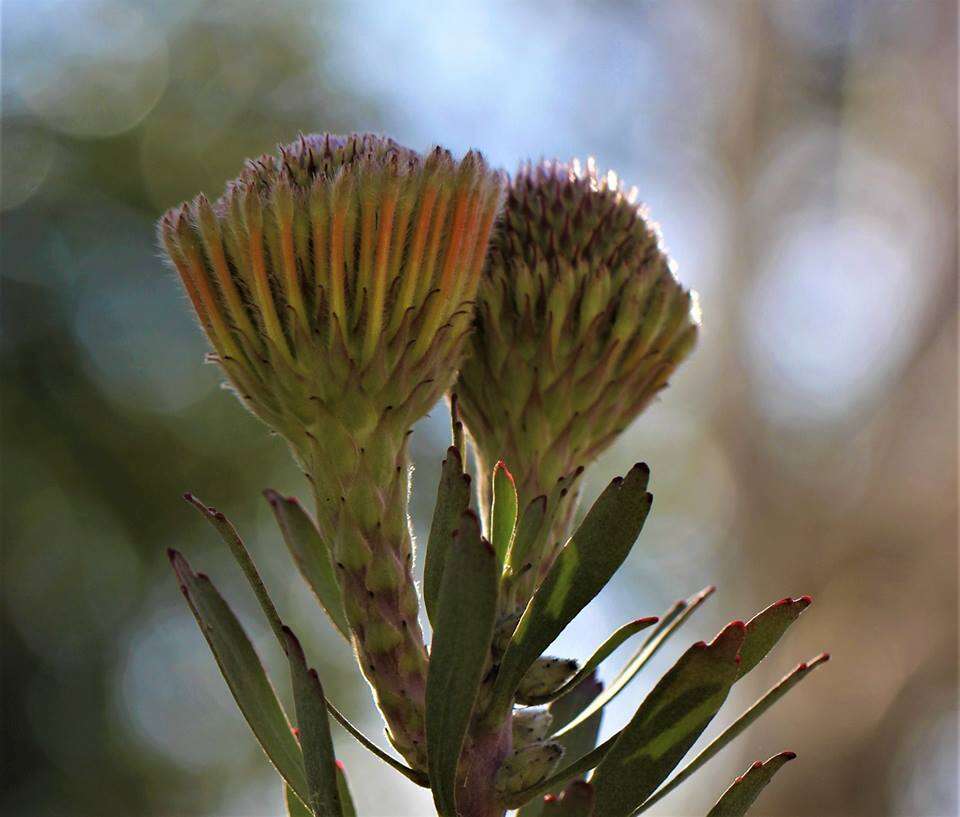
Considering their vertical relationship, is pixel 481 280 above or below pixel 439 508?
above

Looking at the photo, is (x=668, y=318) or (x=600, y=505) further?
(x=668, y=318)

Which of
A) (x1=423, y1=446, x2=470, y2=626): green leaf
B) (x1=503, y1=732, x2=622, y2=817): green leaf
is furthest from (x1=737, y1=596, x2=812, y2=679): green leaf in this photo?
(x1=423, y1=446, x2=470, y2=626): green leaf

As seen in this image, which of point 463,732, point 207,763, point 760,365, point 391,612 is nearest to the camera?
point 463,732

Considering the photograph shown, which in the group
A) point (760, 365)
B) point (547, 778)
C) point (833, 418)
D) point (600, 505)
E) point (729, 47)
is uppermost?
point (729, 47)

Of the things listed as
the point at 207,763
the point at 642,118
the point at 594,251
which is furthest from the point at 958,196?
the point at 594,251

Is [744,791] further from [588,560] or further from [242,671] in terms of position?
[242,671]

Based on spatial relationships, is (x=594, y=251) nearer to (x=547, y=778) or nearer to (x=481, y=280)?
(x=481, y=280)

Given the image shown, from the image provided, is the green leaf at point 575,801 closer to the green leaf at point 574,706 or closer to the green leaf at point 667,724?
the green leaf at point 667,724

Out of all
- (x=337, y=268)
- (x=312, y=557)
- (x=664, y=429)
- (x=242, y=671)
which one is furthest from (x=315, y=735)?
(x=664, y=429)
